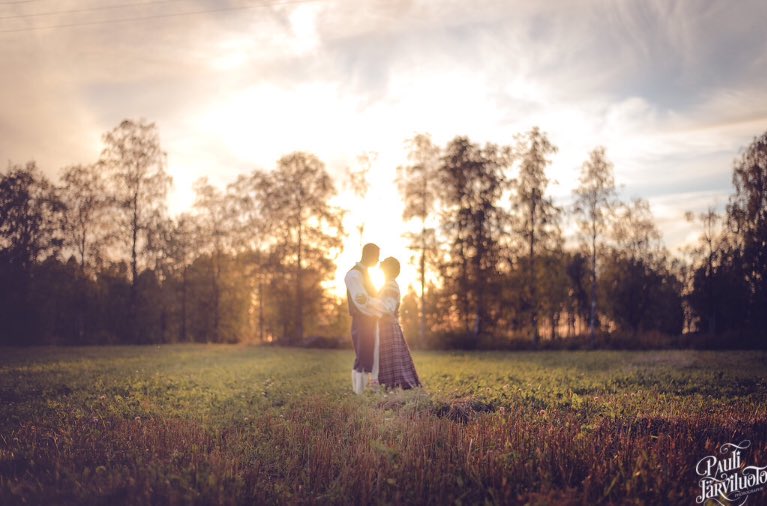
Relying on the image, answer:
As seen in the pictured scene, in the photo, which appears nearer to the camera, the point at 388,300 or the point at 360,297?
the point at 360,297

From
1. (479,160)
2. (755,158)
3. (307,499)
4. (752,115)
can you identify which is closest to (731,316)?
(755,158)

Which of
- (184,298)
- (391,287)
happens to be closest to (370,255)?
(391,287)

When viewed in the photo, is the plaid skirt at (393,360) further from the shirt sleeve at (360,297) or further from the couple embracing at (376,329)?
the shirt sleeve at (360,297)

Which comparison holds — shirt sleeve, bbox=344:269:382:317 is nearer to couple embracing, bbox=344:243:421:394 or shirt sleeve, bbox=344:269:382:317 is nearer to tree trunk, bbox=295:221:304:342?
couple embracing, bbox=344:243:421:394

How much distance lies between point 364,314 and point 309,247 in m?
32.8

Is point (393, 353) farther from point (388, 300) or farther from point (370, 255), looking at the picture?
point (370, 255)

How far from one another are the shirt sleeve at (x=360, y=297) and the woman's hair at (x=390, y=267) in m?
0.64

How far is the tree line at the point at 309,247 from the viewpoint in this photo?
1551 inches

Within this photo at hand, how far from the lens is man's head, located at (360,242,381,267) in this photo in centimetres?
1251

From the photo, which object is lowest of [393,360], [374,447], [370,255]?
[374,447]

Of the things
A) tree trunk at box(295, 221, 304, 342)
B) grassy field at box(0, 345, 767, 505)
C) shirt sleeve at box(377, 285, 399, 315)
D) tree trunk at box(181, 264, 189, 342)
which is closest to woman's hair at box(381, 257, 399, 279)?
shirt sleeve at box(377, 285, 399, 315)

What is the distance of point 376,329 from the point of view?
42.0ft

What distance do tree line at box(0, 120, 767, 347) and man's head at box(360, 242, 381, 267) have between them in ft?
84.1

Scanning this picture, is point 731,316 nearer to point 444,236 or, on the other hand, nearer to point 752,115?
point 444,236
